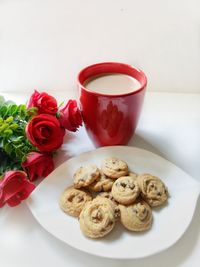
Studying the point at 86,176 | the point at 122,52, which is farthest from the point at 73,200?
the point at 122,52

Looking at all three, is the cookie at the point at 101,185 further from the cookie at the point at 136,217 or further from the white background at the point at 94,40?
the white background at the point at 94,40

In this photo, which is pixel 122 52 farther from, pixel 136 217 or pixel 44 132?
pixel 136 217

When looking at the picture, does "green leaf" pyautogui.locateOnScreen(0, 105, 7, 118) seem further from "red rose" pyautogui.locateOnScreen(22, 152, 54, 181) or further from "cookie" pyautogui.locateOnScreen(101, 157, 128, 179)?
"cookie" pyautogui.locateOnScreen(101, 157, 128, 179)

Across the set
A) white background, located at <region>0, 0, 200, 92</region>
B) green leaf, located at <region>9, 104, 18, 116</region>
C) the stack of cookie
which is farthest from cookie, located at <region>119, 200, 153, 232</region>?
white background, located at <region>0, 0, 200, 92</region>

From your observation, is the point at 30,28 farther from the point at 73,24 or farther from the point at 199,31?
the point at 199,31

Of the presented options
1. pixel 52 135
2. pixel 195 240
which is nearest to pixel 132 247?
pixel 195 240
